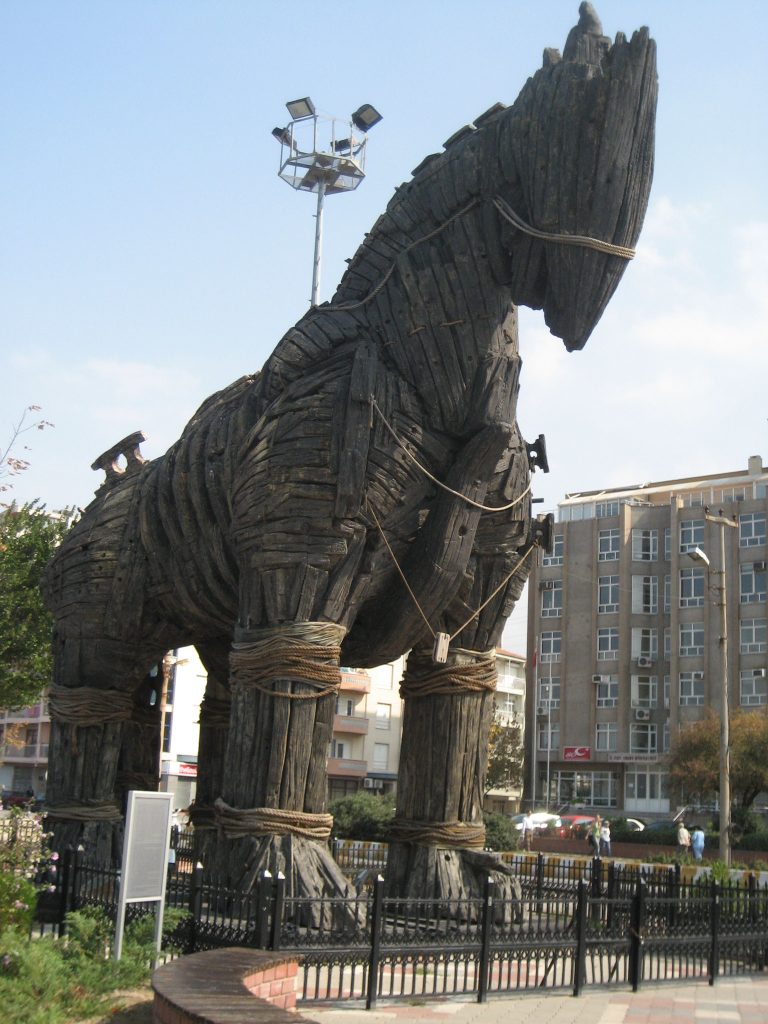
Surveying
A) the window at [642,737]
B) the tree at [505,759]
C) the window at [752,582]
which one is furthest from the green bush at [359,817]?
the window at [642,737]

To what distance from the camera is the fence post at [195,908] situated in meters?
7.89

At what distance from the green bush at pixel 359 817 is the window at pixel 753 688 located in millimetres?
28440

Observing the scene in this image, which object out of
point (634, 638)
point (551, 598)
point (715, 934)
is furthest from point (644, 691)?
point (715, 934)

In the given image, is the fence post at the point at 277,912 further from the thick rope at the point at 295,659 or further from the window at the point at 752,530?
the window at the point at 752,530

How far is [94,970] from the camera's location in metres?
7.29

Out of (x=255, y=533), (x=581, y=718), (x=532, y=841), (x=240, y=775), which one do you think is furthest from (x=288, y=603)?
(x=581, y=718)

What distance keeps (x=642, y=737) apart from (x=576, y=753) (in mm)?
2773

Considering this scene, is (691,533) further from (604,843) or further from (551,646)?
(604,843)

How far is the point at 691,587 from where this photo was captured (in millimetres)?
49281

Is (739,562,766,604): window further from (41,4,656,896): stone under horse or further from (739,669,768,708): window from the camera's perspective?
(41,4,656,896): stone under horse

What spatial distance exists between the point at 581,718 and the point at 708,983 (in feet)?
135

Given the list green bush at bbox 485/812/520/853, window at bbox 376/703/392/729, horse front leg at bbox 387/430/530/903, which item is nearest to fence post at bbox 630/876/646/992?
horse front leg at bbox 387/430/530/903

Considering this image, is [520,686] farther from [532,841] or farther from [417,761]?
[417,761]

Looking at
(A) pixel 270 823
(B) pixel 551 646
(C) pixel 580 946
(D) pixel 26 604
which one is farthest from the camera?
(B) pixel 551 646
